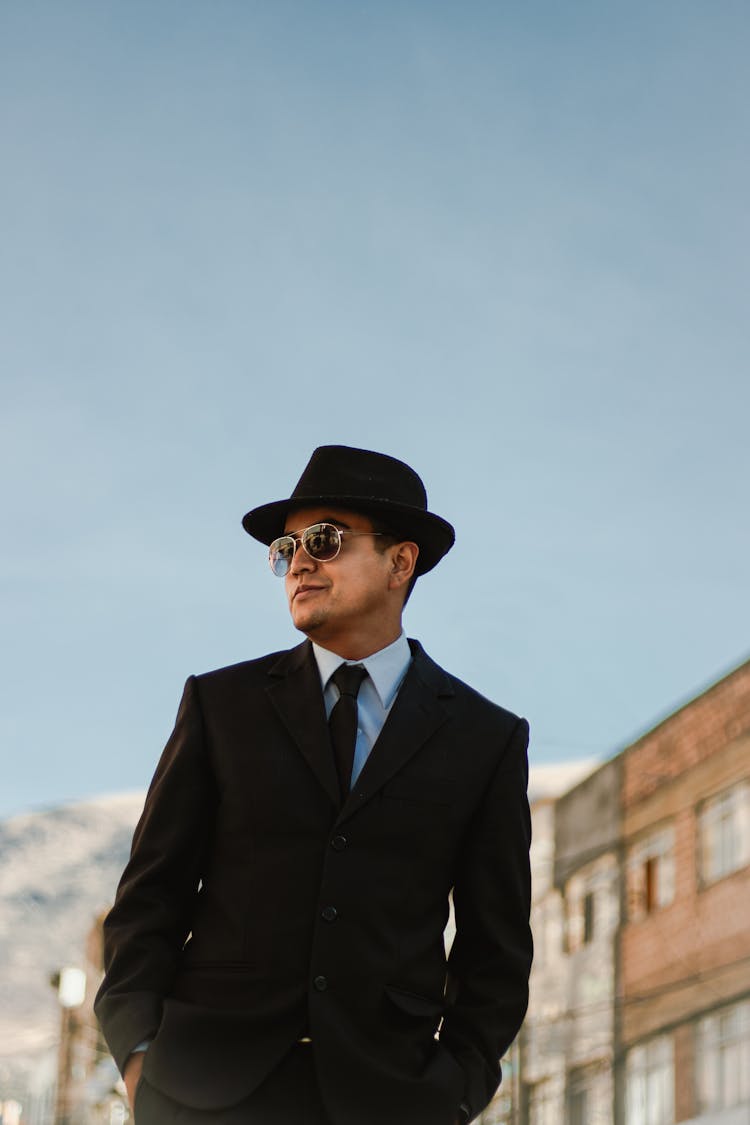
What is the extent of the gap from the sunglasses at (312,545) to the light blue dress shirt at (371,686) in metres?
0.17

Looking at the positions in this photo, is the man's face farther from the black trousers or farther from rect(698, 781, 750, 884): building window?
rect(698, 781, 750, 884): building window

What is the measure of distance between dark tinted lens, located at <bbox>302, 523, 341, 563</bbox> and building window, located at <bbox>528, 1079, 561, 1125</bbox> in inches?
839

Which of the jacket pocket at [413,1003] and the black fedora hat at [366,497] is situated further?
the black fedora hat at [366,497]

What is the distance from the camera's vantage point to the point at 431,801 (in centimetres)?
294

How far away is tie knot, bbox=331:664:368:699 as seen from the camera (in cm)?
302

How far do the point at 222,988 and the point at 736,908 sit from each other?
17.7m

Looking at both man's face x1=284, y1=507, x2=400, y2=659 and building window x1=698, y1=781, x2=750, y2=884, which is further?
building window x1=698, y1=781, x2=750, y2=884

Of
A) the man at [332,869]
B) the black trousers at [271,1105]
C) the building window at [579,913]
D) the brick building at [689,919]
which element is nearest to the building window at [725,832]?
the brick building at [689,919]

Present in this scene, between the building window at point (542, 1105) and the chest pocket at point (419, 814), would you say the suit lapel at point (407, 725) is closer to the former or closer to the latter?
the chest pocket at point (419, 814)

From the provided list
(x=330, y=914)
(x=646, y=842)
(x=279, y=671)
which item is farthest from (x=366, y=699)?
(x=646, y=842)

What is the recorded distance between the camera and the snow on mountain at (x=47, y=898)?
40.7 m

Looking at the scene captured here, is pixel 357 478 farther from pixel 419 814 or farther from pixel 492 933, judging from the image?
pixel 492 933

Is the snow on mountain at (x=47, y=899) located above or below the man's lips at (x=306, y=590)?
above

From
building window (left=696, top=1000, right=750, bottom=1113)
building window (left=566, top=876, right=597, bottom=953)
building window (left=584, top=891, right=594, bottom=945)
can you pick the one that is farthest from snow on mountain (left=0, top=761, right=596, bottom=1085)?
building window (left=696, top=1000, right=750, bottom=1113)
